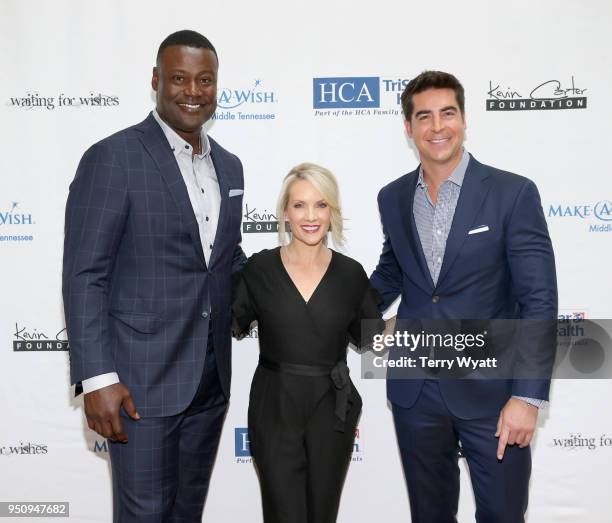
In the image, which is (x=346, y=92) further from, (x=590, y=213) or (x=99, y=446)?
(x=99, y=446)

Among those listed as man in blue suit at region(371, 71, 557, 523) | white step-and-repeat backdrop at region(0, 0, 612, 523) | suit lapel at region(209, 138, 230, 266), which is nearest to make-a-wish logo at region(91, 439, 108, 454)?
white step-and-repeat backdrop at region(0, 0, 612, 523)

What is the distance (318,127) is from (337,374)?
1.47 meters

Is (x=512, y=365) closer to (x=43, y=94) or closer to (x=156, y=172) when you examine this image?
(x=156, y=172)

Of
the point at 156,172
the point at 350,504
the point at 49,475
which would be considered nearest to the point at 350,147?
the point at 156,172

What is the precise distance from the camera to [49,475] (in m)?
3.21

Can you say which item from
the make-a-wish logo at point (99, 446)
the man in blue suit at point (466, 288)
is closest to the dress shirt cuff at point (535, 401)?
the man in blue suit at point (466, 288)

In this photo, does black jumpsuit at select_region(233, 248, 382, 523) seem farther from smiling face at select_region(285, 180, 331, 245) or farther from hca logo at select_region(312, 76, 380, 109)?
hca logo at select_region(312, 76, 380, 109)

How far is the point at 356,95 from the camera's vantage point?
3064 millimetres

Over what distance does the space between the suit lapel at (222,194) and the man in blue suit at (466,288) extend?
0.69 meters

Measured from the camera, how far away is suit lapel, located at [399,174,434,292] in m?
2.11

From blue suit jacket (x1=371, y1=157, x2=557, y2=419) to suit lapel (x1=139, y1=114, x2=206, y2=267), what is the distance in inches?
32.0

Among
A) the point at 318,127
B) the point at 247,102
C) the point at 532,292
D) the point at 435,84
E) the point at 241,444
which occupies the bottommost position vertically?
the point at 241,444

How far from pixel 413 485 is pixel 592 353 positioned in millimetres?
1520

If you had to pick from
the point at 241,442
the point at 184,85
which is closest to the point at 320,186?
the point at 184,85
